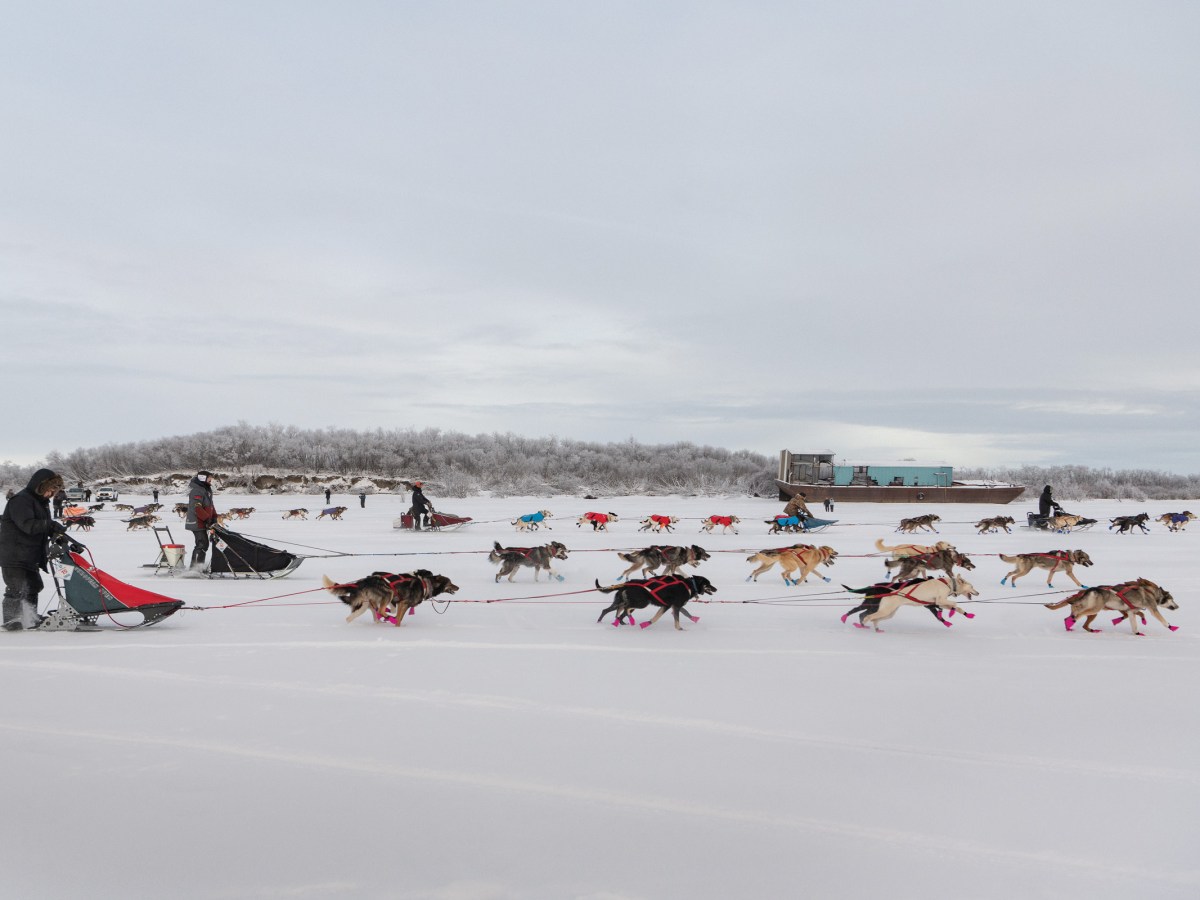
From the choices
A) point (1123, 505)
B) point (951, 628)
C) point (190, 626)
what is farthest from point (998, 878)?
point (1123, 505)

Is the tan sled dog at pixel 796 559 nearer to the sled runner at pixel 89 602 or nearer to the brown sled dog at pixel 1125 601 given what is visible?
the brown sled dog at pixel 1125 601

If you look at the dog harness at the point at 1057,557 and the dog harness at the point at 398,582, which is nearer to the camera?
the dog harness at the point at 398,582

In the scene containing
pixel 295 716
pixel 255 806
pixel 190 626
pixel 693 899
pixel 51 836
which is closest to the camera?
pixel 693 899

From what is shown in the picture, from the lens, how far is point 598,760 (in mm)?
3199

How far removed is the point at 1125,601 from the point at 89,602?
8.12 metres

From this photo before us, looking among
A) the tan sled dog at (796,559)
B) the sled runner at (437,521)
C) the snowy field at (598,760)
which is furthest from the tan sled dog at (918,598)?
the sled runner at (437,521)

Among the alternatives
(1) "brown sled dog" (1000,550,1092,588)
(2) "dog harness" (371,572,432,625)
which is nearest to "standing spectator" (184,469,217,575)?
(2) "dog harness" (371,572,432,625)

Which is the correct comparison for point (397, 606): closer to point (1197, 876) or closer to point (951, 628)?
point (951, 628)

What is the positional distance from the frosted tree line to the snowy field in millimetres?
29641

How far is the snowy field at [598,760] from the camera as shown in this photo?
7.80 ft

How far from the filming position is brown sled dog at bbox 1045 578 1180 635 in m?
5.60

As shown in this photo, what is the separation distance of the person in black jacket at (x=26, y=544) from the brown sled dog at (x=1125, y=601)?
778cm

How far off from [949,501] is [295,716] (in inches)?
1172

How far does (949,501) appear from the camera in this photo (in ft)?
95.6
